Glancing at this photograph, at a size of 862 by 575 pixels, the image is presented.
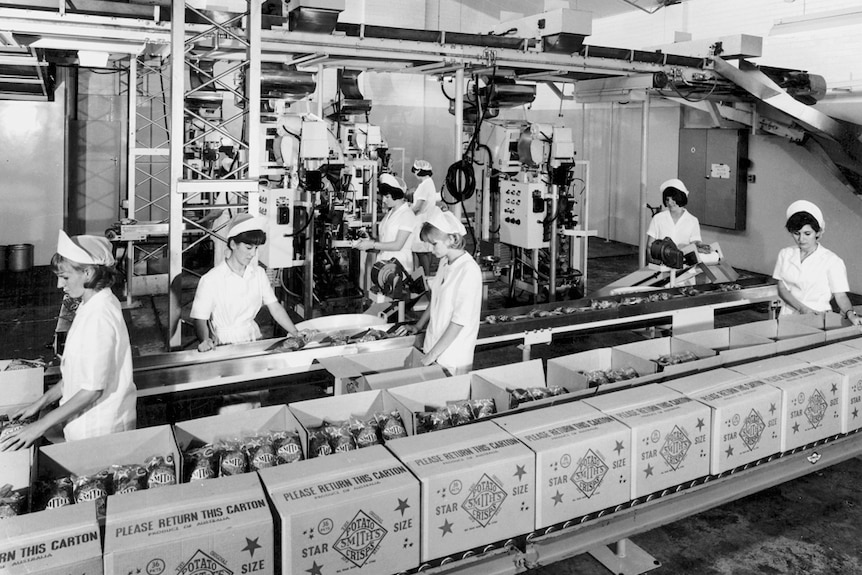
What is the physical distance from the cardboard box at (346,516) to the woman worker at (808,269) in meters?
3.82

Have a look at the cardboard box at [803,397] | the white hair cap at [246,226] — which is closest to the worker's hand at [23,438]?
the white hair cap at [246,226]

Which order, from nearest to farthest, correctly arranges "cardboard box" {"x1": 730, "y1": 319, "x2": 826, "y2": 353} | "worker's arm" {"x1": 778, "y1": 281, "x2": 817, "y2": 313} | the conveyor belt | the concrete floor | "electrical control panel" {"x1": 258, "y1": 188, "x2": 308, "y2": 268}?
the concrete floor < the conveyor belt < "cardboard box" {"x1": 730, "y1": 319, "x2": 826, "y2": 353} < "worker's arm" {"x1": 778, "y1": 281, "x2": 817, "y2": 313} < "electrical control panel" {"x1": 258, "y1": 188, "x2": 308, "y2": 268}

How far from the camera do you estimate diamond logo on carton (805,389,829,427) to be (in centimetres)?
336

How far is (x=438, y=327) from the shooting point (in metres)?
4.40

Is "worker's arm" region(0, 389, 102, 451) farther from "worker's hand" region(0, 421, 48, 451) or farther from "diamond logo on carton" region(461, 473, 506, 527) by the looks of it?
"diamond logo on carton" region(461, 473, 506, 527)

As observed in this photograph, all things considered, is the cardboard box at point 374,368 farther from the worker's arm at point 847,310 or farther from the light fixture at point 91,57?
the light fixture at point 91,57

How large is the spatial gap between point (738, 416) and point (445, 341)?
164 centimetres

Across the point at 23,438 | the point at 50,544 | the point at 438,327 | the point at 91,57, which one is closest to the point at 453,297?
the point at 438,327

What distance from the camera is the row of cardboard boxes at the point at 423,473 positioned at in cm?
210

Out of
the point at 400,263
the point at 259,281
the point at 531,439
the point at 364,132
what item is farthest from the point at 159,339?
the point at 531,439

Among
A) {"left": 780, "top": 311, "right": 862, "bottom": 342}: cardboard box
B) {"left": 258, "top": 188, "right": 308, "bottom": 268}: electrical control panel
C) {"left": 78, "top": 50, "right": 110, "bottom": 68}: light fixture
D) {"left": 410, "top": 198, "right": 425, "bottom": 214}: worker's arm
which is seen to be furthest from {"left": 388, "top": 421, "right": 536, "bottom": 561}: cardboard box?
{"left": 78, "top": 50, "right": 110, "bottom": 68}: light fixture

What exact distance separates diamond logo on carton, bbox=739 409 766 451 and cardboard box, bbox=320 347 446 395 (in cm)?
143

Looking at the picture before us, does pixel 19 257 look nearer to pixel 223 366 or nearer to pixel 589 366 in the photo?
pixel 223 366

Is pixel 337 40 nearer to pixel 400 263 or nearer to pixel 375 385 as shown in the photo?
pixel 400 263
